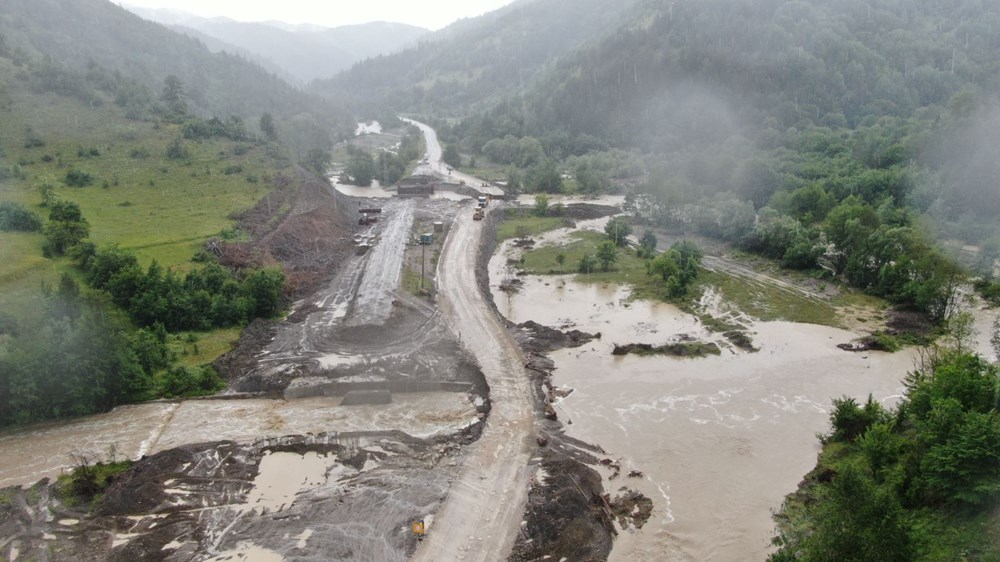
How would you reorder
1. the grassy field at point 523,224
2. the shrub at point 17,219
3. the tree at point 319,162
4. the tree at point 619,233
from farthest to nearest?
the tree at point 319,162 → the grassy field at point 523,224 → the tree at point 619,233 → the shrub at point 17,219

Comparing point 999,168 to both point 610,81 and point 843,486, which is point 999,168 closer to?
point 843,486

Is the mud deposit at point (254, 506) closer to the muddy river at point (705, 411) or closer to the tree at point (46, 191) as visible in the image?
the muddy river at point (705, 411)

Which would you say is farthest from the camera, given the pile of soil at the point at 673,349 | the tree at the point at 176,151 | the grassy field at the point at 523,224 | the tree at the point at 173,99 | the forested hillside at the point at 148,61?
the forested hillside at the point at 148,61

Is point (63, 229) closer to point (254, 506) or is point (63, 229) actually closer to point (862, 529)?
point (254, 506)

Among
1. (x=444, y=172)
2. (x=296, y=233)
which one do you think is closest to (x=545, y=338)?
(x=296, y=233)

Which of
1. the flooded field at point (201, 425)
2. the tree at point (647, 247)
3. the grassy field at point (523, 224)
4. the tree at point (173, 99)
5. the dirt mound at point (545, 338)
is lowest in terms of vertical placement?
the flooded field at point (201, 425)

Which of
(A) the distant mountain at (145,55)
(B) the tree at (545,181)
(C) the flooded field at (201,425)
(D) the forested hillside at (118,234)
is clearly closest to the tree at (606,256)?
(C) the flooded field at (201,425)

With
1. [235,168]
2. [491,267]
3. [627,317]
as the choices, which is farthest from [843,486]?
[235,168]

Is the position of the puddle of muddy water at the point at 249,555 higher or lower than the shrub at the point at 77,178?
lower

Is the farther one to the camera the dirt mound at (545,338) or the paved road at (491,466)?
the dirt mound at (545,338)
